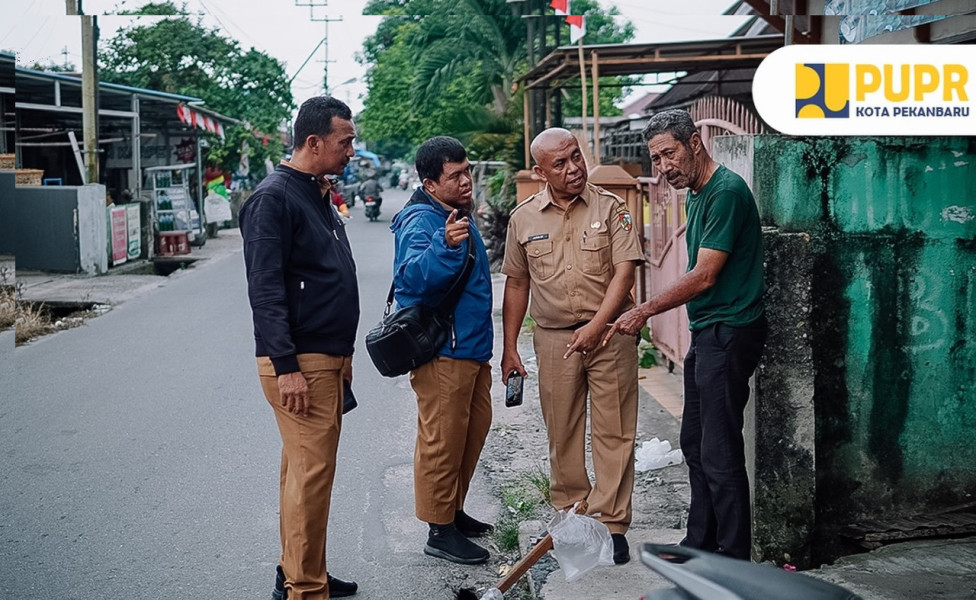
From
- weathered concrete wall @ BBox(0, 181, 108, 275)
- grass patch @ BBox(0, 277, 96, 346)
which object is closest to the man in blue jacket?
grass patch @ BBox(0, 277, 96, 346)

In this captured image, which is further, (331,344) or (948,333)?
(948,333)

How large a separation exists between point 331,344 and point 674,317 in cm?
467

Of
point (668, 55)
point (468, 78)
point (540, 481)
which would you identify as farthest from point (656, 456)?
point (468, 78)

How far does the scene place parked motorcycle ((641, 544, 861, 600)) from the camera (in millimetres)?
2109

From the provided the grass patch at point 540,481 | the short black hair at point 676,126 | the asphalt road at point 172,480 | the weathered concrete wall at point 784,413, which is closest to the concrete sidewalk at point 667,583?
the weathered concrete wall at point 784,413

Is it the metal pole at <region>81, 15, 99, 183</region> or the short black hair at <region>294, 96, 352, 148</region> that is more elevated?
the metal pole at <region>81, 15, 99, 183</region>

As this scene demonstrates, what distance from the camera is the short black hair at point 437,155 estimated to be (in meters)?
4.72

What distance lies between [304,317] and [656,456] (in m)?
2.81

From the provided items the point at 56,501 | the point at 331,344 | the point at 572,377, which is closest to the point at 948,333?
the point at 572,377

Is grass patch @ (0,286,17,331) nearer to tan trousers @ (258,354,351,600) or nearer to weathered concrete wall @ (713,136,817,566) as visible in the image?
tan trousers @ (258,354,351,600)

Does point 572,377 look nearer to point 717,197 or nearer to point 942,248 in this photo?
point 717,197

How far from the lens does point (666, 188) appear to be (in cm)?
835

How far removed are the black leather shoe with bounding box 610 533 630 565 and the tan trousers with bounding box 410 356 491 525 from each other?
757mm

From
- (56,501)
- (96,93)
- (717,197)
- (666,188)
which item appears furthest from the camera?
(96,93)
